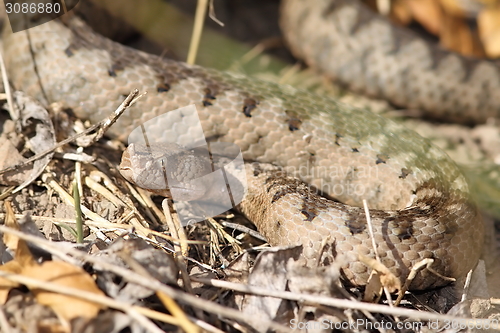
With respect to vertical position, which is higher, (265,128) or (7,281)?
(265,128)

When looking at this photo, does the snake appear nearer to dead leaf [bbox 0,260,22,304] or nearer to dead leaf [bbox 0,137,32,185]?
dead leaf [bbox 0,137,32,185]

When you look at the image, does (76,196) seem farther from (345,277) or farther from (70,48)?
(345,277)

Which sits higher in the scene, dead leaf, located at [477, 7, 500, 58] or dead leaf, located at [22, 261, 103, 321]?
dead leaf, located at [477, 7, 500, 58]

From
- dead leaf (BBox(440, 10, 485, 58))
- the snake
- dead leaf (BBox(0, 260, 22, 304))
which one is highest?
dead leaf (BBox(440, 10, 485, 58))

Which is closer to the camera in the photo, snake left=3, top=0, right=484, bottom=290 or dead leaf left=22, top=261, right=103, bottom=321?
dead leaf left=22, top=261, right=103, bottom=321

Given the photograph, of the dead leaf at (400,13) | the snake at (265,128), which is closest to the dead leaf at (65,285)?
the snake at (265,128)

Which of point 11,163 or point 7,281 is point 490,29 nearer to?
point 11,163

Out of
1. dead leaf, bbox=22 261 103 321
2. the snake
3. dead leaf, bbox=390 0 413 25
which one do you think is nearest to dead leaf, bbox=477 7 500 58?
dead leaf, bbox=390 0 413 25

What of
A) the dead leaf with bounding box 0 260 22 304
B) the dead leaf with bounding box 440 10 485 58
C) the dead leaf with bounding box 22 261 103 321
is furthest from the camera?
the dead leaf with bounding box 440 10 485 58

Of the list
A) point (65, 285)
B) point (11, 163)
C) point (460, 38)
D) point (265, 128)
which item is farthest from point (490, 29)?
point (65, 285)
